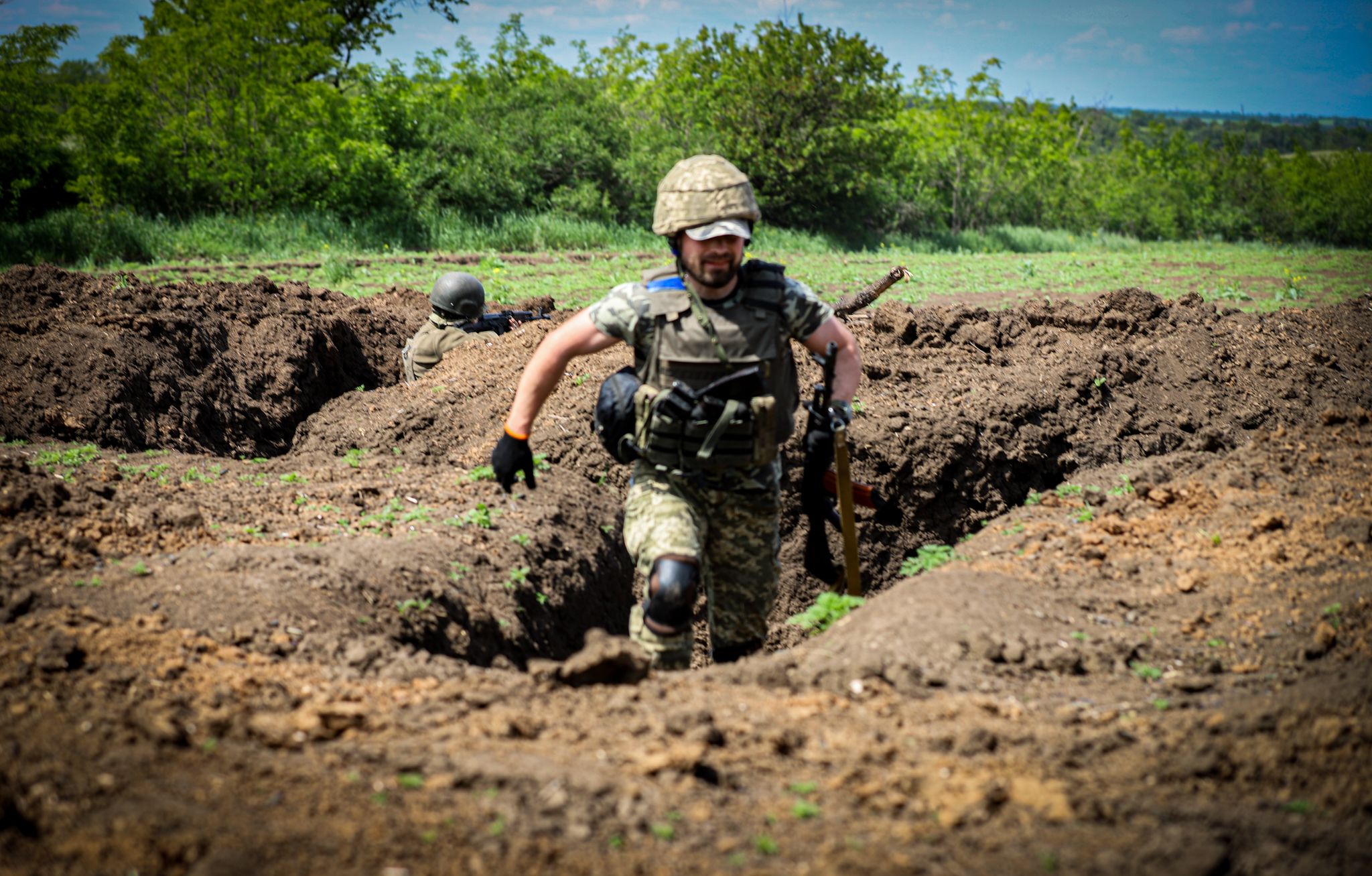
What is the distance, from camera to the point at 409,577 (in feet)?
14.4

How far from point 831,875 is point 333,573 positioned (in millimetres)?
2634

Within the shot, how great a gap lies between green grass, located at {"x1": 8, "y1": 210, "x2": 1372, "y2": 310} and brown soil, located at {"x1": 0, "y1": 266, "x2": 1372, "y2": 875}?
5.52m

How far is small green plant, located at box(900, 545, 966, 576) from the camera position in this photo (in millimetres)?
5367

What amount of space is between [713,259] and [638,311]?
1.20 ft

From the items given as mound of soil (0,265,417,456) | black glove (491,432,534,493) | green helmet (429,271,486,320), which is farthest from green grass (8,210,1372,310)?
black glove (491,432,534,493)

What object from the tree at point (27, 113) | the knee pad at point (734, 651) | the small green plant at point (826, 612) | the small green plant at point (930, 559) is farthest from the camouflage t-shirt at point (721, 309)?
the tree at point (27, 113)

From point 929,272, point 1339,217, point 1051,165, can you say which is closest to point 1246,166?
point 1339,217

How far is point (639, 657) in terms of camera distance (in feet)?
11.1

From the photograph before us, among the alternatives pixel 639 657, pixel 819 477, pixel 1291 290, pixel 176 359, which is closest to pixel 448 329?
pixel 176 359

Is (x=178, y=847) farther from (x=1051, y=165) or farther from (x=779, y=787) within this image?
(x=1051, y=165)

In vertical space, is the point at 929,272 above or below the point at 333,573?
above

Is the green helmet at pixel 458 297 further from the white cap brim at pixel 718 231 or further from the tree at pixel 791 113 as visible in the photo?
the tree at pixel 791 113

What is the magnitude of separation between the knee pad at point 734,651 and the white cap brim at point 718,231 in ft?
5.80

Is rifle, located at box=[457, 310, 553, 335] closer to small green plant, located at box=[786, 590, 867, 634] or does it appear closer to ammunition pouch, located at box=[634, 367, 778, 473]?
ammunition pouch, located at box=[634, 367, 778, 473]
